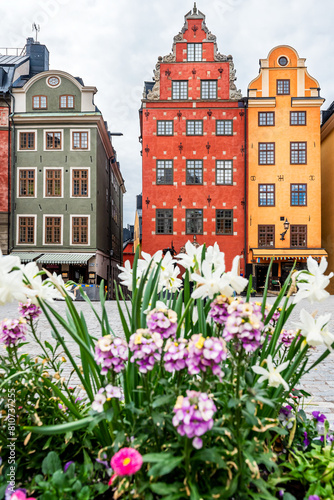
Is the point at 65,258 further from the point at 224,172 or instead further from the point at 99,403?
the point at 99,403

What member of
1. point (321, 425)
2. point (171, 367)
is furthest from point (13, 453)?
point (321, 425)

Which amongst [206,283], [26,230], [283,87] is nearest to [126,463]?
[206,283]

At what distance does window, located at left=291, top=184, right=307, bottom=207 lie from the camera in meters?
22.5

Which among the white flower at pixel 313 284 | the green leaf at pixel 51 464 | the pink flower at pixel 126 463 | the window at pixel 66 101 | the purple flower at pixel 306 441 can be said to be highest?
the window at pixel 66 101

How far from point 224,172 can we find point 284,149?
383 cm

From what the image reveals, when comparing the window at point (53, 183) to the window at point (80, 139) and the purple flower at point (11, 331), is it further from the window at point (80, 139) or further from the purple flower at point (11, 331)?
the purple flower at point (11, 331)

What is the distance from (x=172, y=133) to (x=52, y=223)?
8.89 metres

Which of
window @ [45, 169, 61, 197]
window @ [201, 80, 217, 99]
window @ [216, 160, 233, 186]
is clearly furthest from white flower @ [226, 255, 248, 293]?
window @ [201, 80, 217, 99]

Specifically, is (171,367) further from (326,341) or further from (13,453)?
(13,453)

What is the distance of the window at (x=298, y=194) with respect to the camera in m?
22.5

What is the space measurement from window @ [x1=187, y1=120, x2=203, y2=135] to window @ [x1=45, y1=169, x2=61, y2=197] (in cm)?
819

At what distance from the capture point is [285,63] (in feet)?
74.3

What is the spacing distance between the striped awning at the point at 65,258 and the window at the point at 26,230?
1.66 m

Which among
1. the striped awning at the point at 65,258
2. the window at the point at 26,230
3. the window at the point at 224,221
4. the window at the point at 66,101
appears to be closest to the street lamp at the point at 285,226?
the window at the point at 224,221
